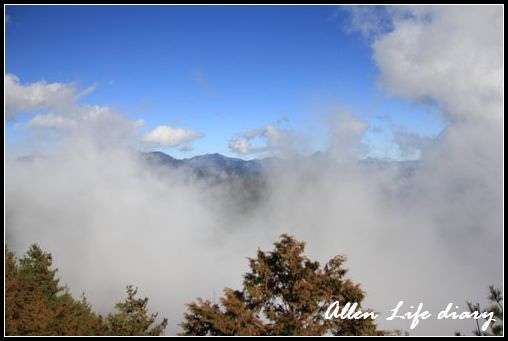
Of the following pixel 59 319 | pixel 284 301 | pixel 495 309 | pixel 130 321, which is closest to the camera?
pixel 284 301

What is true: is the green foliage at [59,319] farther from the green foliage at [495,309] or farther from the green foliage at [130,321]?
the green foliage at [495,309]

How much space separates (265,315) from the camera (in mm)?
17703

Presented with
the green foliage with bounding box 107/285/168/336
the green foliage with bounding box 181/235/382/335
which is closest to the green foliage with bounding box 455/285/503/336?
the green foliage with bounding box 181/235/382/335

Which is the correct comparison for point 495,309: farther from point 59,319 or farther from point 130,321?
point 59,319

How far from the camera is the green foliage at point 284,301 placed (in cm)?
1673

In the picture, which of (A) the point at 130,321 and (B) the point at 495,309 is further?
(A) the point at 130,321

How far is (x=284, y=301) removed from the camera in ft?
58.0

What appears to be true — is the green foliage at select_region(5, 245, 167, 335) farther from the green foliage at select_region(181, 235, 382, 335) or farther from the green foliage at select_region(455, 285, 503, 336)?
the green foliage at select_region(455, 285, 503, 336)

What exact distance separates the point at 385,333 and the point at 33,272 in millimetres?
44801

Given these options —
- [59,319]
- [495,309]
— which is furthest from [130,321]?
[495,309]

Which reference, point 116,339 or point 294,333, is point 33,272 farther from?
point 294,333

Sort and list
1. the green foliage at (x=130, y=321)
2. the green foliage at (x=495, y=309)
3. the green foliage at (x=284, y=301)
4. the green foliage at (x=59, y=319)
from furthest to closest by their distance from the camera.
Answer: the green foliage at (x=130, y=321) → the green foliage at (x=59, y=319) → the green foliage at (x=495, y=309) → the green foliage at (x=284, y=301)

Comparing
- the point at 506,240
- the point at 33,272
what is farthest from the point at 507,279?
the point at 33,272

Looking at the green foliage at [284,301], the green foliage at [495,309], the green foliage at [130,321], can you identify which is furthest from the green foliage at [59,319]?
the green foliage at [495,309]
